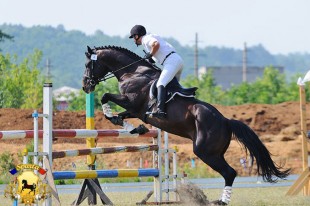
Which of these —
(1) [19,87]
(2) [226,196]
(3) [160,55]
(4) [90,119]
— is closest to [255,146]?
(2) [226,196]

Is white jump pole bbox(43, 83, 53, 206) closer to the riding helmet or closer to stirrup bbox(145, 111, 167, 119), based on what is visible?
stirrup bbox(145, 111, 167, 119)

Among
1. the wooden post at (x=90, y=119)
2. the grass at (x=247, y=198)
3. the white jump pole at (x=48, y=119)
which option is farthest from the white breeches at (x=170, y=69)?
the grass at (x=247, y=198)

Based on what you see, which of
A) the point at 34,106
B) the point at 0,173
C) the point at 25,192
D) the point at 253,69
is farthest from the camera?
the point at 253,69

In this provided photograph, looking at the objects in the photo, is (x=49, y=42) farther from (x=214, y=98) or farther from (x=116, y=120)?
(x=116, y=120)

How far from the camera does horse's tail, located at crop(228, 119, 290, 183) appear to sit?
13617 millimetres

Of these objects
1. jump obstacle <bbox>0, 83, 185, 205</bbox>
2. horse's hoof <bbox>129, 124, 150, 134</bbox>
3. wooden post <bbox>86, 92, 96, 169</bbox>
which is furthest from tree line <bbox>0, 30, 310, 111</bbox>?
horse's hoof <bbox>129, 124, 150, 134</bbox>

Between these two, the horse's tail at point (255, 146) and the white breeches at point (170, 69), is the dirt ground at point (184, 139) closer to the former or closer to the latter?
the horse's tail at point (255, 146)

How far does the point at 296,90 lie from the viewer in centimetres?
6294

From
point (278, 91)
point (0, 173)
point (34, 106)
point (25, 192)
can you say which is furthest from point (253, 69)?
point (25, 192)

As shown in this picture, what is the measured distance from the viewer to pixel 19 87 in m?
43.9

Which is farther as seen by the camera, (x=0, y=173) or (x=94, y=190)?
(x=0, y=173)

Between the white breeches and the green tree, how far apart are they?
28.9 m

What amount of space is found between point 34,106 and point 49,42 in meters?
134

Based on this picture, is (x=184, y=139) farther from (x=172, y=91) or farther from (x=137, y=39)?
(x=172, y=91)
